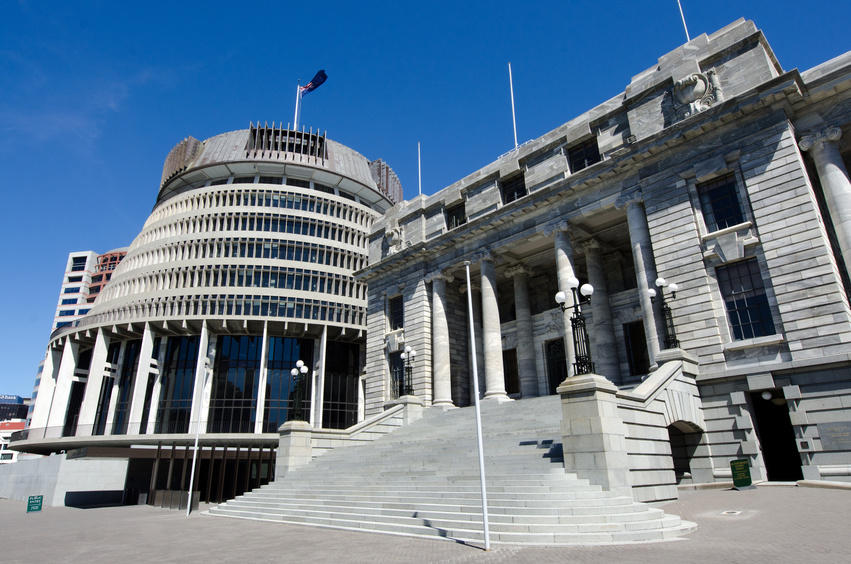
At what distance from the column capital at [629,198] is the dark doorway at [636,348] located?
23.0 feet

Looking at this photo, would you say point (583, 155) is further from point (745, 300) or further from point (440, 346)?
point (440, 346)

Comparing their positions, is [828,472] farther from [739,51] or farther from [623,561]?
[739,51]

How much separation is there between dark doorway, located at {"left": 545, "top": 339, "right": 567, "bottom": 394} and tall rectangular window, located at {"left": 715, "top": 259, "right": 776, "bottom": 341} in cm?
1135

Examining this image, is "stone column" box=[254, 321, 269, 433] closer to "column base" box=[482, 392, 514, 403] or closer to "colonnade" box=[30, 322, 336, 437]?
"colonnade" box=[30, 322, 336, 437]

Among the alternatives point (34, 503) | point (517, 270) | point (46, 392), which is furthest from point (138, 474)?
point (517, 270)

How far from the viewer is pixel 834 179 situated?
65.9 ft

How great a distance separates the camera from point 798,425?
17938 millimetres

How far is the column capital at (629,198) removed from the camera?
24.8 metres

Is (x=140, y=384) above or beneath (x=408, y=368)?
above

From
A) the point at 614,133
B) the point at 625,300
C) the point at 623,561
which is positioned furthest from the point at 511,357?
the point at 623,561

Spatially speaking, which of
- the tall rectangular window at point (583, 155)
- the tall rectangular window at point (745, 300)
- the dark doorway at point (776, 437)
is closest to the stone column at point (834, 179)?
the tall rectangular window at point (745, 300)

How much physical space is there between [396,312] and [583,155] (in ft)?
56.1

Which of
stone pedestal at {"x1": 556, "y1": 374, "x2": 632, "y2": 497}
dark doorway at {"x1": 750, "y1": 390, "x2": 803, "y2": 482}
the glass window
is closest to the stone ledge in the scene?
dark doorway at {"x1": 750, "y1": 390, "x2": 803, "y2": 482}

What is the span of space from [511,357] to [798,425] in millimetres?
18072
